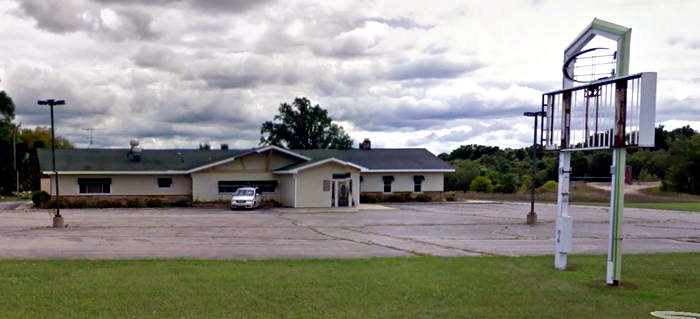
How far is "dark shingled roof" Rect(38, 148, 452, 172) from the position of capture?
40906 millimetres

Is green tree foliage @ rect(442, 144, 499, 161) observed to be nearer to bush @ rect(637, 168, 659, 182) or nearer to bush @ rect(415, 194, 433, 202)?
bush @ rect(637, 168, 659, 182)

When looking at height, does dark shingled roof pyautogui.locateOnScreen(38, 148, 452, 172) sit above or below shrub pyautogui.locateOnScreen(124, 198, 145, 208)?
above

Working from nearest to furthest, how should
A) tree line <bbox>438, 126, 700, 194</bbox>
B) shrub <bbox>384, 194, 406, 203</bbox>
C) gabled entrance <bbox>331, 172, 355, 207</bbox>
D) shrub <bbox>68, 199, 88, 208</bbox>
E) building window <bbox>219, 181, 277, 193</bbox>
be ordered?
shrub <bbox>68, 199, 88, 208</bbox>
gabled entrance <bbox>331, 172, 355, 207</bbox>
building window <bbox>219, 181, 277, 193</bbox>
shrub <bbox>384, 194, 406, 203</bbox>
tree line <bbox>438, 126, 700, 194</bbox>

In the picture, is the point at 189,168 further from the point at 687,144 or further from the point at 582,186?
the point at 687,144

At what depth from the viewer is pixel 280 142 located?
81062 millimetres

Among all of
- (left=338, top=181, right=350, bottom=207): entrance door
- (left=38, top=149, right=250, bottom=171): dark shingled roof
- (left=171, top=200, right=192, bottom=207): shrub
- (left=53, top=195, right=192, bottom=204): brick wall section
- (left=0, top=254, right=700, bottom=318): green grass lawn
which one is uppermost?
(left=38, top=149, right=250, bottom=171): dark shingled roof

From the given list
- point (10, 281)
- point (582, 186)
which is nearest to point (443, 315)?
point (10, 281)

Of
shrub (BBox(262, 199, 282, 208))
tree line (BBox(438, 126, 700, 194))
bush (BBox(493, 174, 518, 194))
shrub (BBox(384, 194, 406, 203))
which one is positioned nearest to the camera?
shrub (BBox(262, 199, 282, 208))

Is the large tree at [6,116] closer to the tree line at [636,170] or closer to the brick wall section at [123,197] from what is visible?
the brick wall section at [123,197]

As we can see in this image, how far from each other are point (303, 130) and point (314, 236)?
5990 centimetres

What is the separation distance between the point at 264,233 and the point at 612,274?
13.1 m

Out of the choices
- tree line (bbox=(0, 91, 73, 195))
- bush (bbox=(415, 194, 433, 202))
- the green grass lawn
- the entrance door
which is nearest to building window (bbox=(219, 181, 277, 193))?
the entrance door

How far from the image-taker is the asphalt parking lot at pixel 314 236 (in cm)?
1648

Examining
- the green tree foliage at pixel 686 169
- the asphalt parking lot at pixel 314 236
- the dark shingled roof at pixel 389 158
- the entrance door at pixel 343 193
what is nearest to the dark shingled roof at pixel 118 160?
the entrance door at pixel 343 193
